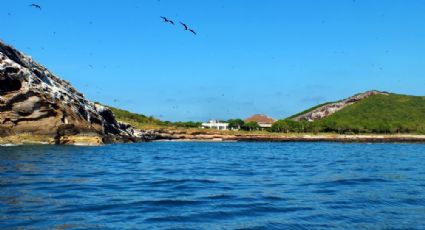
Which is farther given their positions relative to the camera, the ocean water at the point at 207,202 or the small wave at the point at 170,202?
the small wave at the point at 170,202

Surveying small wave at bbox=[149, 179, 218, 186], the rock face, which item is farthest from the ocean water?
the rock face

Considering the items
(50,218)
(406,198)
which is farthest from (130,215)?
A: (406,198)

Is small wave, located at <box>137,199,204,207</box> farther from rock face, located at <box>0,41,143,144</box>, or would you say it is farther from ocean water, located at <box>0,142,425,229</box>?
rock face, located at <box>0,41,143,144</box>

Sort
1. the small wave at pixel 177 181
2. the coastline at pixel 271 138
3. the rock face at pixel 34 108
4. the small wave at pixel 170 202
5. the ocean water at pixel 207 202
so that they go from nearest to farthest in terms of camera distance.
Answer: the ocean water at pixel 207 202 < the small wave at pixel 170 202 < the small wave at pixel 177 181 < the rock face at pixel 34 108 < the coastline at pixel 271 138

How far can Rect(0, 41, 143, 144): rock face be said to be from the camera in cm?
7569

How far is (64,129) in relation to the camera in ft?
263

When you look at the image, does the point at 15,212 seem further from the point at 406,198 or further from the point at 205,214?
the point at 406,198

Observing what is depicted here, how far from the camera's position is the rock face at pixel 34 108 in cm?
7569

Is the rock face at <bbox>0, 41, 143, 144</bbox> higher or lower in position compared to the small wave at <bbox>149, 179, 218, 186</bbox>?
higher

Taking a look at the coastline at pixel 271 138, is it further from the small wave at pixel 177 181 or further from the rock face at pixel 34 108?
the small wave at pixel 177 181

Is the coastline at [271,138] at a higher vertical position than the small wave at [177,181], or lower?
higher

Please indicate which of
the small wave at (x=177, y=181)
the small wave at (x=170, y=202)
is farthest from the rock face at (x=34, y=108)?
the small wave at (x=170, y=202)

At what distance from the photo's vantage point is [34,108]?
7794 centimetres

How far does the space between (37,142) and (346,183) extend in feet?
209
